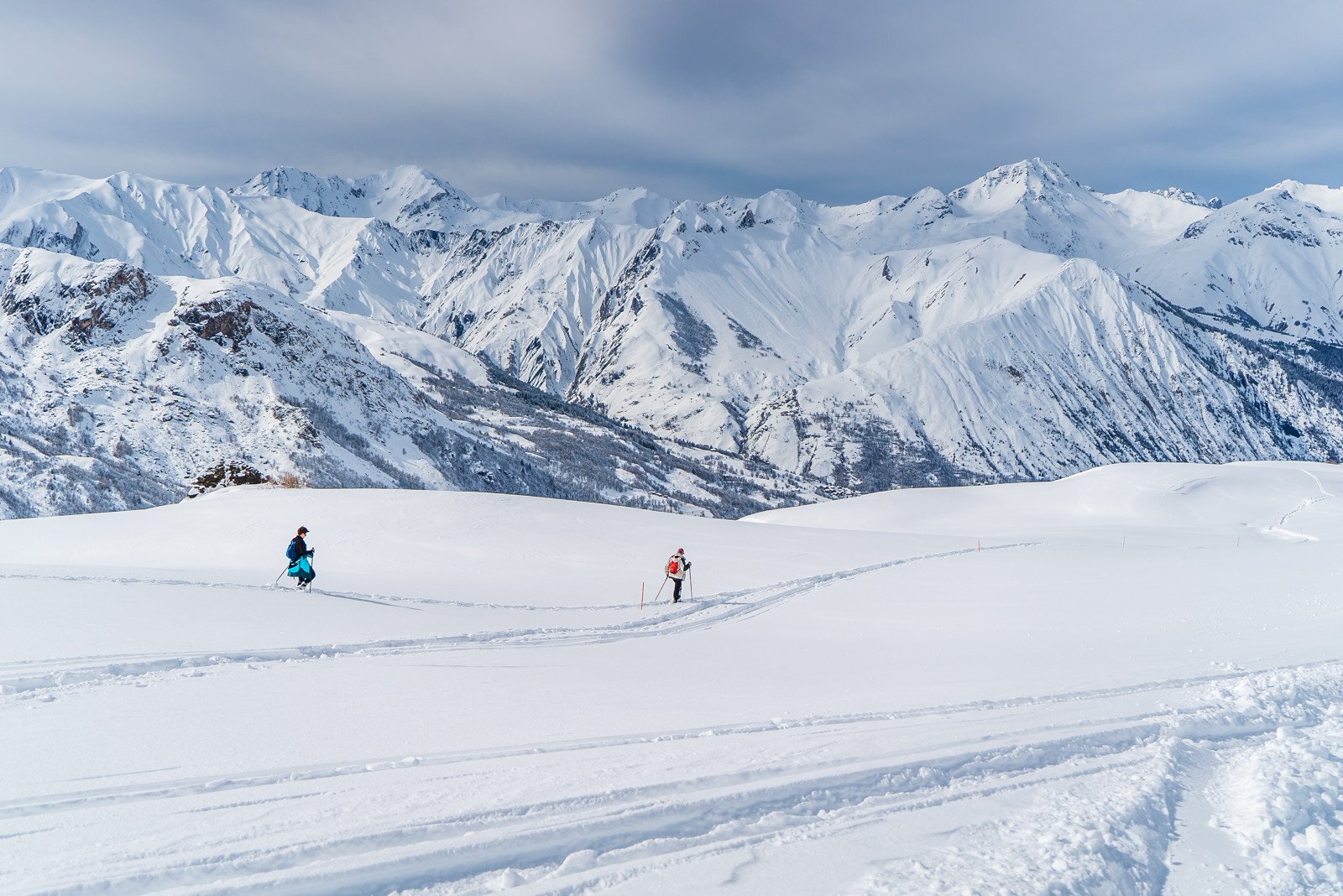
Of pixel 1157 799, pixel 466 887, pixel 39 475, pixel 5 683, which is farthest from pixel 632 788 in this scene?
pixel 39 475

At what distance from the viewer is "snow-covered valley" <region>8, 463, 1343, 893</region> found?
21.7ft

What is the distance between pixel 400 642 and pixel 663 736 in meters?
7.64

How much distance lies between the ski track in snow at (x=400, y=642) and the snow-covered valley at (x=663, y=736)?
88 millimetres

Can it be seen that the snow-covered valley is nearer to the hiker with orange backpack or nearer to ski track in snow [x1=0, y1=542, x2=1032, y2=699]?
ski track in snow [x1=0, y1=542, x2=1032, y2=699]

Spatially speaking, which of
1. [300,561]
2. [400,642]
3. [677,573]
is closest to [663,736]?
[400,642]

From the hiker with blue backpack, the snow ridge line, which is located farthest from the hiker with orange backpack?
the snow ridge line

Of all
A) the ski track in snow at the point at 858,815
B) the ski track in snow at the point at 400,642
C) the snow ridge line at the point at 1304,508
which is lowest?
the ski track in snow at the point at 858,815

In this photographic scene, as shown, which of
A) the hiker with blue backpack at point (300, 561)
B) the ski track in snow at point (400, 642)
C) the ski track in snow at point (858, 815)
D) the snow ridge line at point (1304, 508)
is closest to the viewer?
the ski track in snow at point (858, 815)

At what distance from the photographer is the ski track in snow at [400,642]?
440 inches

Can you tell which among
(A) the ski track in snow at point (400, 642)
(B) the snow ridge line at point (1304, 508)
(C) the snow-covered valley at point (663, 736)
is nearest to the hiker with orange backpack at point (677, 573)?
(A) the ski track in snow at point (400, 642)

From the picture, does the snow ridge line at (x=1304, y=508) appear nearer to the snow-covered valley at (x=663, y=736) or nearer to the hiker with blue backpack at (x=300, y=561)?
the snow-covered valley at (x=663, y=736)

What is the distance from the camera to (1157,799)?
8703 millimetres

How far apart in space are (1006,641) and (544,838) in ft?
46.2

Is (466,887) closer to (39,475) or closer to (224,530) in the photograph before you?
(224,530)
